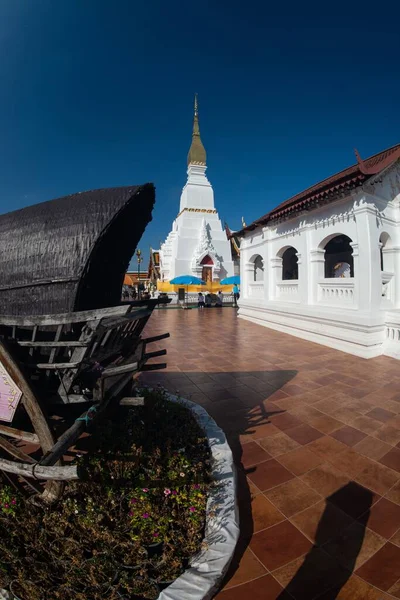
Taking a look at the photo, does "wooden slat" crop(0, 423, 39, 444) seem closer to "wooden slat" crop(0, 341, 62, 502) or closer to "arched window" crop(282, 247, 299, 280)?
"wooden slat" crop(0, 341, 62, 502)

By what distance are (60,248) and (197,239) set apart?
76.5ft

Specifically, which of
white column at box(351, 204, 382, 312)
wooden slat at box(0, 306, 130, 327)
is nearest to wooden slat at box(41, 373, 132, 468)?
wooden slat at box(0, 306, 130, 327)

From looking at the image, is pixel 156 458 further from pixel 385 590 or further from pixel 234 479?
pixel 385 590

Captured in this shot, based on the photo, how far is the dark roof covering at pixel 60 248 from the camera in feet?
6.28

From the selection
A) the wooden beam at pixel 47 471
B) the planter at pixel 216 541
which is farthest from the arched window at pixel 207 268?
the wooden beam at pixel 47 471

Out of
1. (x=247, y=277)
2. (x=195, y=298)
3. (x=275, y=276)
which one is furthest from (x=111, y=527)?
(x=195, y=298)

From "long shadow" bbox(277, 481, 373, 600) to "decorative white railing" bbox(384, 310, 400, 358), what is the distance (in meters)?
5.33

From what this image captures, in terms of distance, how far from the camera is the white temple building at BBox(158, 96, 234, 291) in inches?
938

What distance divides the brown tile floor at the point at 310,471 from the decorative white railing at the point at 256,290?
6.48m

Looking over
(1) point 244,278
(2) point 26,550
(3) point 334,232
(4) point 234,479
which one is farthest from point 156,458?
(1) point 244,278

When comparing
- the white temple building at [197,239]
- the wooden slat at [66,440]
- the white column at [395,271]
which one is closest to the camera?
the wooden slat at [66,440]

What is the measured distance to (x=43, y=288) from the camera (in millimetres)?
1970

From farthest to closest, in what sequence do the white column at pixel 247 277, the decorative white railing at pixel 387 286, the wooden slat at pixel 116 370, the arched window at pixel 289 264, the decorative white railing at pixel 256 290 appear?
the white column at pixel 247 277, the arched window at pixel 289 264, the decorative white railing at pixel 256 290, the decorative white railing at pixel 387 286, the wooden slat at pixel 116 370

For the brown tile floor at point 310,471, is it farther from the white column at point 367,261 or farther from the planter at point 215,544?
the white column at point 367,261
